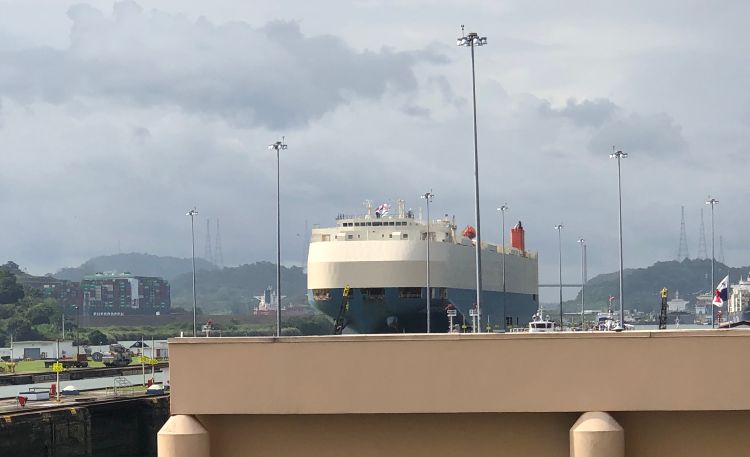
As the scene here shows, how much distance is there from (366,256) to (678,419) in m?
81.6

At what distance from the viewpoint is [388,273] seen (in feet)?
317

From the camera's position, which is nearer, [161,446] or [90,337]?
[161,446]

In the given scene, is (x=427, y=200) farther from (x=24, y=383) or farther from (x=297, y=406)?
(x=297, y=406)

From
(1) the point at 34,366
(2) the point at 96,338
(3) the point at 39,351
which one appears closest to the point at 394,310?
(1) the point at 34,366

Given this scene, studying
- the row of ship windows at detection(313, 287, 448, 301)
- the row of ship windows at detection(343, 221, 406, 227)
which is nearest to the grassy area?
the row of ship windows at detection(313, 287, 448, 301)

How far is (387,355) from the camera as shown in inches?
599

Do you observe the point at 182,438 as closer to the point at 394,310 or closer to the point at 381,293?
the point at 381,293

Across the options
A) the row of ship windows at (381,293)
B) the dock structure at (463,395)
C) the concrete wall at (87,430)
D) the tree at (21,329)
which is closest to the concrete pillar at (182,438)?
the dock structure at (463,395)

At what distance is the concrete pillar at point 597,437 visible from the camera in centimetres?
1468

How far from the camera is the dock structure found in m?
14.8

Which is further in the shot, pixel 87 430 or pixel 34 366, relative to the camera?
pixel 34 366

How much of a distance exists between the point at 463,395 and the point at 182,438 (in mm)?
3495

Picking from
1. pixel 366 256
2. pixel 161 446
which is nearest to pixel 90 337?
pixel 366 256

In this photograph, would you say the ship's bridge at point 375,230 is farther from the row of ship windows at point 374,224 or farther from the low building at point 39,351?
the low building at point 39,351
